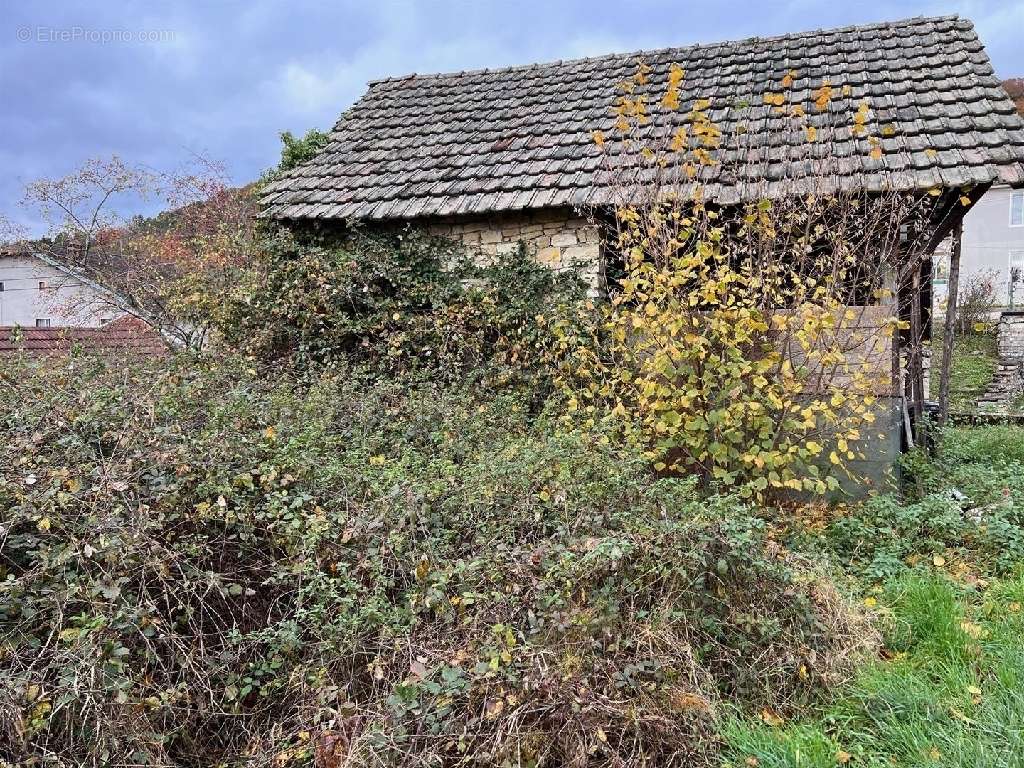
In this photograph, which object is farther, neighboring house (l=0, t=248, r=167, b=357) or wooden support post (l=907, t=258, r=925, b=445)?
neighboring house (l=0, t=248, r=167, b=357)

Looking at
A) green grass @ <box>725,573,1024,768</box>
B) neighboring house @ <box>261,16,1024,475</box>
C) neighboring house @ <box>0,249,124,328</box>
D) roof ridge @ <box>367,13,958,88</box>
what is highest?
roof ridge @ <box>367,13,958,88</box>

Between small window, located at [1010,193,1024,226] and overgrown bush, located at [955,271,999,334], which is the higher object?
small window, located at [1010,193,1024,226]

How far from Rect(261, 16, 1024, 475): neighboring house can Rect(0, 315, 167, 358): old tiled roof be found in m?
2.37

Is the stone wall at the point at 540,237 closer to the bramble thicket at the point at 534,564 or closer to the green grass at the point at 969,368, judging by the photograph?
the bramble thicket at the point at 534,564

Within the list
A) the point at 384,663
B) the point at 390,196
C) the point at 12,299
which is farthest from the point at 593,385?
the point at 12,299

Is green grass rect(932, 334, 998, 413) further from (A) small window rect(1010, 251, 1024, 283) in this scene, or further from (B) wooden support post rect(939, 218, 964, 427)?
(A) small window rect(1010, 251, 1024, 283)

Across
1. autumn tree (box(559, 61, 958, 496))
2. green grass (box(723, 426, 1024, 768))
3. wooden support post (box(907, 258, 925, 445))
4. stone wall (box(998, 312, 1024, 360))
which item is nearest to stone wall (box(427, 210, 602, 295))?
autumn tree (box(559, 61, 958, 496))

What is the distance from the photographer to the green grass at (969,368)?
14716 millimetres

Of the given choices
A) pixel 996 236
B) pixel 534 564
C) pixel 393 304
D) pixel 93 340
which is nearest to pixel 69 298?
pixel 93 340

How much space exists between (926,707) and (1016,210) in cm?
3192

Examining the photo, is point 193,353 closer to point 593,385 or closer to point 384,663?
point 593,385

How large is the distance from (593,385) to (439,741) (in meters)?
3.49

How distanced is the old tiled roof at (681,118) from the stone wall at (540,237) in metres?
0.32

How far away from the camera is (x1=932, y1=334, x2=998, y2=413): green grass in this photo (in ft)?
48.3
